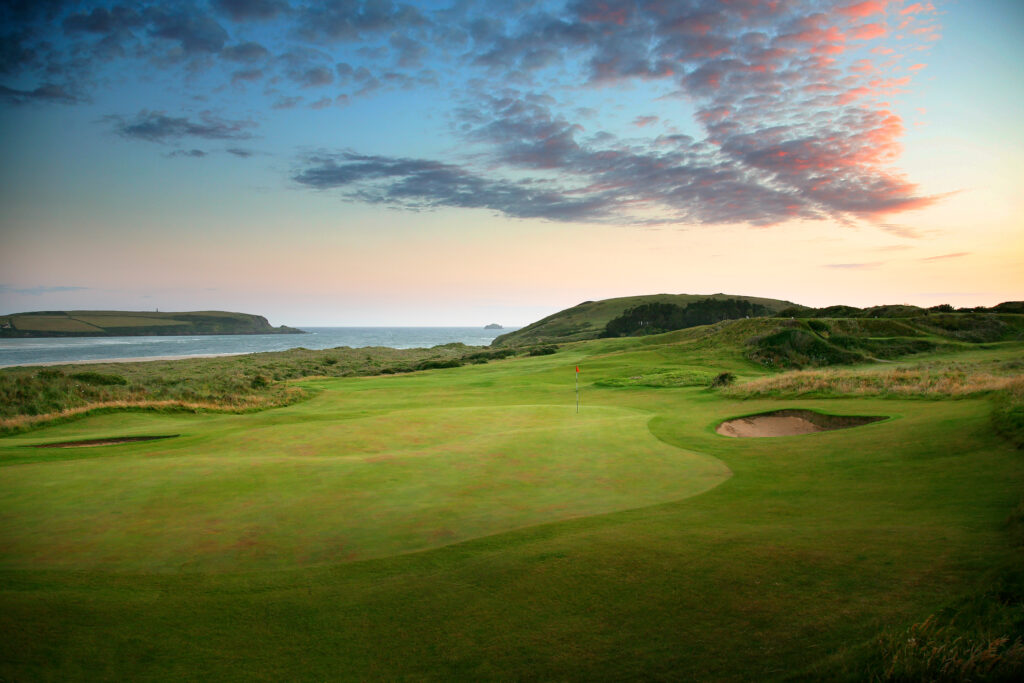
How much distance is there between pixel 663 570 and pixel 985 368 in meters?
30.5

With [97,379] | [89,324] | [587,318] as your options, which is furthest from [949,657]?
[89,324]

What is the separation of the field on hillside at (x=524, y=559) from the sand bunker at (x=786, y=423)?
287 cm

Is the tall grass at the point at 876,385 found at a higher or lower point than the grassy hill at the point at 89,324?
lower

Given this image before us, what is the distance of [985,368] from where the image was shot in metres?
27.1

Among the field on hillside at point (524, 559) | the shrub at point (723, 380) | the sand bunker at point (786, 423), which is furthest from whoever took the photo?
the shrub at point (723, 380)

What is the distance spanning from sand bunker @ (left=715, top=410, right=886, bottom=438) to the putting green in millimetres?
3458

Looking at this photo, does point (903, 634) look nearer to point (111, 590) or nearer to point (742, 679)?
point (742, 679)

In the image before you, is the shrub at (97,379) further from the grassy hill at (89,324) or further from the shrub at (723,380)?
the grassy hill at (89,324)

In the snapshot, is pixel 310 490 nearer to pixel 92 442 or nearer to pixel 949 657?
pixel 949 657

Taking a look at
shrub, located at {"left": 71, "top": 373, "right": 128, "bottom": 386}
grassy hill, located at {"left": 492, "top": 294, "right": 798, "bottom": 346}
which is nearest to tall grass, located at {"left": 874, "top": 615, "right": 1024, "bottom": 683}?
shrub, located at {"left": 71, "top": 373, "right": 128, "bottom": 386}

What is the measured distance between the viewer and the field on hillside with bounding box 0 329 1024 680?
4457 mm

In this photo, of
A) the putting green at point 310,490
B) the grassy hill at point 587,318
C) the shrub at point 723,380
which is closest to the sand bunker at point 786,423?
the putting green at point 310,490

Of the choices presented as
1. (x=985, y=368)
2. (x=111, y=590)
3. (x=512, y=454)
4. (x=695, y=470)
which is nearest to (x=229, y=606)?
(x=111, y=590)

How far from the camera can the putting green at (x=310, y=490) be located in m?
7.00
